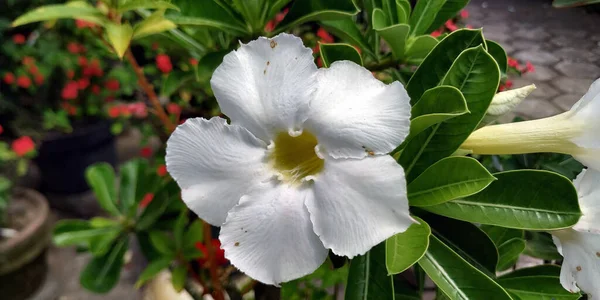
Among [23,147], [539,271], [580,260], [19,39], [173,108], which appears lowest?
[23,147]

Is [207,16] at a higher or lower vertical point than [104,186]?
higher

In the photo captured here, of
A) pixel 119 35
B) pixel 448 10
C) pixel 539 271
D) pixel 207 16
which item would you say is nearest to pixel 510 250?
pixel 539 271

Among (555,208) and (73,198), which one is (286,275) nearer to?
(555,208)

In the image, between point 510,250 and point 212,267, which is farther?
point 212,267

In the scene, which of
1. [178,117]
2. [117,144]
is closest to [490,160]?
[178,117]

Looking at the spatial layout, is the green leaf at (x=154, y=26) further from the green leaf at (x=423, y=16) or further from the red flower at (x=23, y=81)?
the red flower at (x=23, y=81)

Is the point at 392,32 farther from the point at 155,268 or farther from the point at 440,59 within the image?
the point at 155,268
